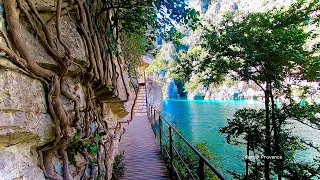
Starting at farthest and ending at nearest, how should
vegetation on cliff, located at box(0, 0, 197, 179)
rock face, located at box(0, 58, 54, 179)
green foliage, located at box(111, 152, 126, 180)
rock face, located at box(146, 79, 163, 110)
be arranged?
rock face, located at box(146, 79, 163, 110) → green foliage, located at box(111, 152, 126, 180) → vegetation on cliff, located at box(0, 0, 197, 179) → rock face, located at box(0, 58, 54, 179)

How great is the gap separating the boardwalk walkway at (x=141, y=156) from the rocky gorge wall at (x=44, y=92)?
1.80 meters

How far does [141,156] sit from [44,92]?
11.6 feet

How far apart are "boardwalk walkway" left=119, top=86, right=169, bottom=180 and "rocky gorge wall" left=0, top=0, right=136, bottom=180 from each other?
1801 millimetres

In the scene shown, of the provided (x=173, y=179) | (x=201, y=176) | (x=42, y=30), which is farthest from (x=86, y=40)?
(x=173, y=179)

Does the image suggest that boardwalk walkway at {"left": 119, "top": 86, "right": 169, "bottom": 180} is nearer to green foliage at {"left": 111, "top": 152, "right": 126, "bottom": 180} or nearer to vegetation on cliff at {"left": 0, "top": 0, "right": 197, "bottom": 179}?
green foliage at {"left": 111, "top": 152, "right": 126, "bottom": 180}

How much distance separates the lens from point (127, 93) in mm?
3213

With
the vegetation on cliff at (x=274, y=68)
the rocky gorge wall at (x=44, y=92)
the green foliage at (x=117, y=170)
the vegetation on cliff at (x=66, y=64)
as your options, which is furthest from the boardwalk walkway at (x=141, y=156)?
the vegetation on cliff at (x=274, y=68)

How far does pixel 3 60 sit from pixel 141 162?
11.7 feet

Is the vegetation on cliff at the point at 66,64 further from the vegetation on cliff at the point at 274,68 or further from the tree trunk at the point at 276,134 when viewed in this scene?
the tree trunk at the point at 276,134

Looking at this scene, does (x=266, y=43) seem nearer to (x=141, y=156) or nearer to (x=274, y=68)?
(x=274, y=68)

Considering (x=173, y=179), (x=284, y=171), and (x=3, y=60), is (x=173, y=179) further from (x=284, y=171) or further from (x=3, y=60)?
(x=284, y=171)

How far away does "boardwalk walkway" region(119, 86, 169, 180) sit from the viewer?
3.64 meters

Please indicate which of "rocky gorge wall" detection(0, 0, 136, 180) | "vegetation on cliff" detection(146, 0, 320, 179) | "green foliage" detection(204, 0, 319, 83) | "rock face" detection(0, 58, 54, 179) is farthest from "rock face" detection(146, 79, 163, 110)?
"rock face" detection(0, 58, 54, 179)

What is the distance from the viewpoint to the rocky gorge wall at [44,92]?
1.01 m
